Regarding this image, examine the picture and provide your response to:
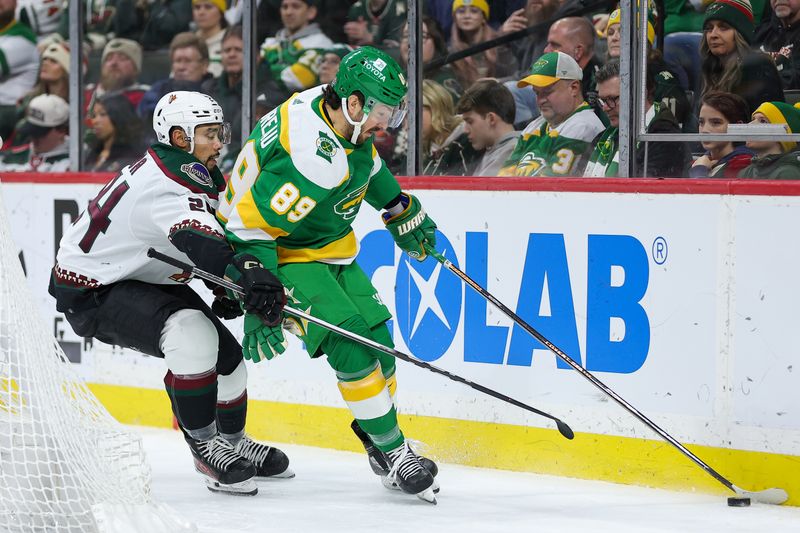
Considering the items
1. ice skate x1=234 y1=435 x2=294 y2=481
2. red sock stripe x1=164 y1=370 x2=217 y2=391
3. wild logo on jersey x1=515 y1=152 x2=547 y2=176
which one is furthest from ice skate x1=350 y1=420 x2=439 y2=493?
wild logo on jersey x1=515 y1=152 x2=547 y2=176

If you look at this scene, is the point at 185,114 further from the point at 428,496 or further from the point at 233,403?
the point at 428,496

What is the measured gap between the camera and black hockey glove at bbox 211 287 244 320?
14.3 ft

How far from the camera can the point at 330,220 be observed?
4121mm

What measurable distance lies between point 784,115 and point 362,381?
1.55 meters

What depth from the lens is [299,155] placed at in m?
3.95

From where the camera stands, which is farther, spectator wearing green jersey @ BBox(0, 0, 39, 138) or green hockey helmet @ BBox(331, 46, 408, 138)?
spectator wearing green jersey @ BBox(0, 0, 39, 138)

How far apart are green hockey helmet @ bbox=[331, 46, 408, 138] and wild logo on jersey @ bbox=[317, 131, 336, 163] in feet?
A: 0.27

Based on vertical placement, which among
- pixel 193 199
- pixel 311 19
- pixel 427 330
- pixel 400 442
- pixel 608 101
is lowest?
pixel 400 442

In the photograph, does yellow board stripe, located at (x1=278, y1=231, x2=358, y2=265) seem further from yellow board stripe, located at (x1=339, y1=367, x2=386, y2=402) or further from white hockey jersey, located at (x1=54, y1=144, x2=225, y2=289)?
yellow board stripe, located at (x1=339, y1=367, x2=386, y2=402)

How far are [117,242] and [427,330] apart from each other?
3.95ft

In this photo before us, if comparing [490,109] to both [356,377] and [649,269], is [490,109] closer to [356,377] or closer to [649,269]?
[649,269]

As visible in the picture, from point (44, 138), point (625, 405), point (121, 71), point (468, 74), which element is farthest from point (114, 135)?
point (625, 405)

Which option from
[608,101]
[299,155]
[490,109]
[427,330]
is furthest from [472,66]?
[299,155]

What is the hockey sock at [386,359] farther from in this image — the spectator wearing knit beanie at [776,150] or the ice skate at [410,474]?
the spectator wearing knit beanie at [776,150]
